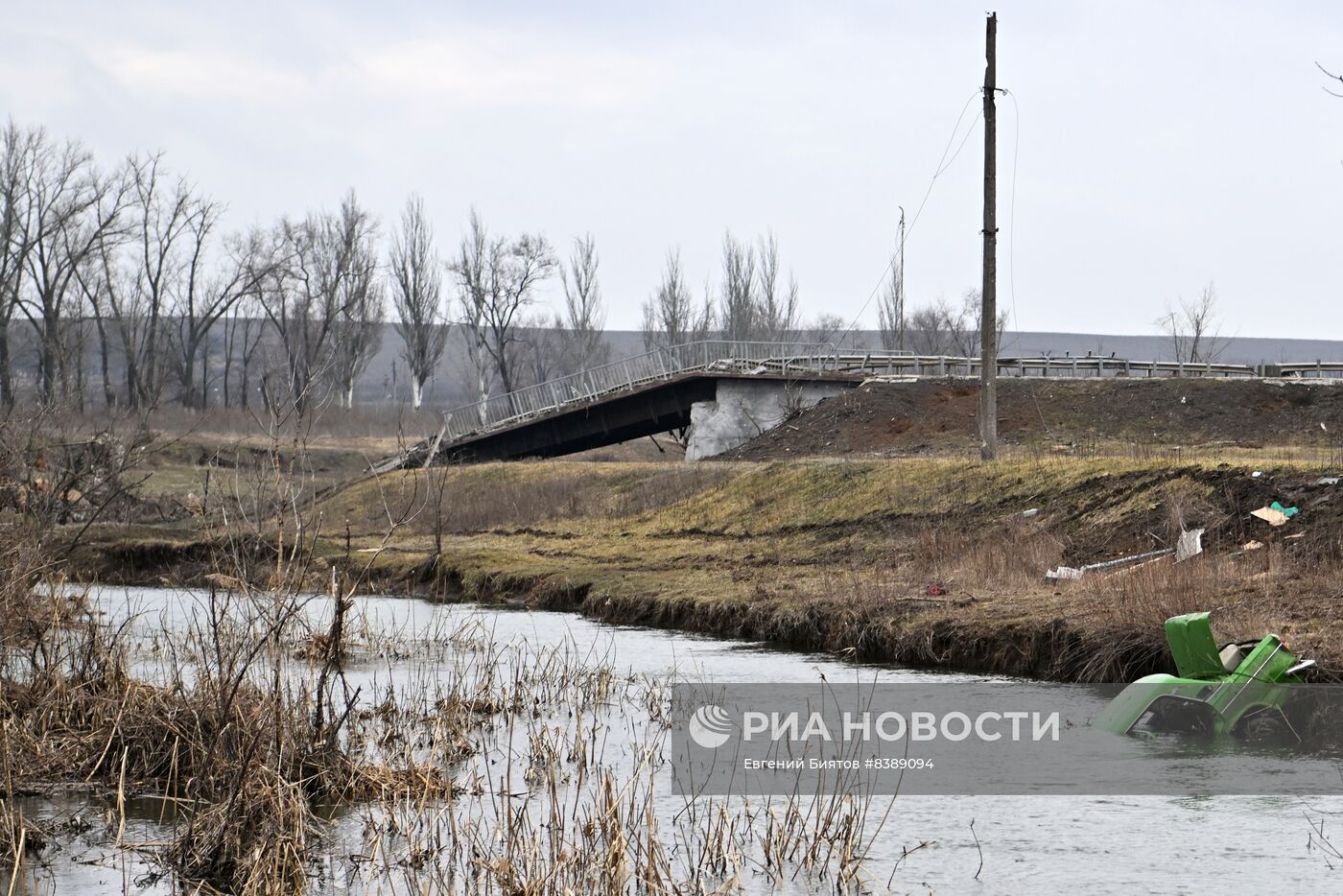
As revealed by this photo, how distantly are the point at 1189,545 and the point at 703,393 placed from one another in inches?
1125

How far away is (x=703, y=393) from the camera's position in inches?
1877

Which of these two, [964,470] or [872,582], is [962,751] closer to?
[872,582]

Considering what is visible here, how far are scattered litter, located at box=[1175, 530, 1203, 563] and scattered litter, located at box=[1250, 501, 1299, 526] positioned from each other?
873mm

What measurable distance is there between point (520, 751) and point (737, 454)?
104 feet

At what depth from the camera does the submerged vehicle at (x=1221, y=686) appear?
12.1 m

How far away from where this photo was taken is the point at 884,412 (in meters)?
43.5

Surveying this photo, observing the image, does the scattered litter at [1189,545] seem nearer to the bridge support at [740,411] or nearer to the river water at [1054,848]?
the river water at [1054,848]

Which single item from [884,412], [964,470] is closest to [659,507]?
[964,470]

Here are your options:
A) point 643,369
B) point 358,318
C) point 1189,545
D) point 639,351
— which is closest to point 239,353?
point 639,351

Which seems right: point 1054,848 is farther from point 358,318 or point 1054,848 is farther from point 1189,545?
point 358,318

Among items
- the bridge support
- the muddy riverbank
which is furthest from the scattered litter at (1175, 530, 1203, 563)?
the bridge support

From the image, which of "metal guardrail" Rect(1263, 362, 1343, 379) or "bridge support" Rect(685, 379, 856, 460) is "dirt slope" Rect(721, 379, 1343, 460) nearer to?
"bridge support" Rect(685, 379, 856, 460)

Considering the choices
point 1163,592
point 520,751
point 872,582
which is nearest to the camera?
point 520,751

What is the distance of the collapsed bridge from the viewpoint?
4700cm
